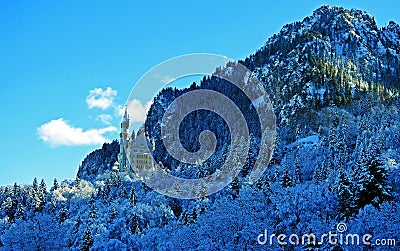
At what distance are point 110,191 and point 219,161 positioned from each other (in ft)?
82.5

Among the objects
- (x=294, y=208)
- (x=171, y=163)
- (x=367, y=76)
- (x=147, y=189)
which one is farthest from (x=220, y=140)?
(x=294, y=208)

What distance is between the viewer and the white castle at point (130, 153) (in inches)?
5531

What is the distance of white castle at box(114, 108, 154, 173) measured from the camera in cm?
14050

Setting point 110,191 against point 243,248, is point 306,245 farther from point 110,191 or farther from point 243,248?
point 110,191

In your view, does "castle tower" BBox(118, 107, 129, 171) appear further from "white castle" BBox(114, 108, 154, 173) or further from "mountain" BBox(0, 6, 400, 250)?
"mountain" BBox(0, 6, 400, 250)

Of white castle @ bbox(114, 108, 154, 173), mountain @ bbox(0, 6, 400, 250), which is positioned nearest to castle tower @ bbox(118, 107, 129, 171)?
white castle @ bbox(114, 108, 154, 173)

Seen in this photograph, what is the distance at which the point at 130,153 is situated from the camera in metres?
144

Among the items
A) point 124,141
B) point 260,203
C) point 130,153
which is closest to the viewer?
point 260,203

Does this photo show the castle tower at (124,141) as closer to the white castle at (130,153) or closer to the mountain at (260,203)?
the white castle at (130,153)

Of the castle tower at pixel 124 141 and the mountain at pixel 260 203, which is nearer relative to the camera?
the mountain at pixel 260 203

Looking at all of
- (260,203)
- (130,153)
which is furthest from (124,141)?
(260,203)

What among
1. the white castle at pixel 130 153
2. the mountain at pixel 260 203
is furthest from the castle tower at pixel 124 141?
the mountain at pixel 260 203

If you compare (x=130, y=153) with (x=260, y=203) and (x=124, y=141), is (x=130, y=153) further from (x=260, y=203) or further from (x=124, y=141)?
(x=260, y=203)

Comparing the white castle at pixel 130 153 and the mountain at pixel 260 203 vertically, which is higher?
the white castle at pixel 130 153
